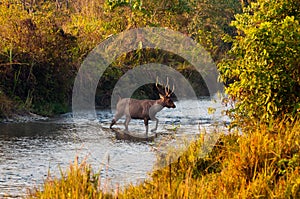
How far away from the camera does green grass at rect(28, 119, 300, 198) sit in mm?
7441

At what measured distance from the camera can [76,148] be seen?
13133 mm

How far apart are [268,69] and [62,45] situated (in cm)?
1125

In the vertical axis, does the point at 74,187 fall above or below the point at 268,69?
below

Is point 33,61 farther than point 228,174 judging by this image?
Yes

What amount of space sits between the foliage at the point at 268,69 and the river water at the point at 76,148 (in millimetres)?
1360

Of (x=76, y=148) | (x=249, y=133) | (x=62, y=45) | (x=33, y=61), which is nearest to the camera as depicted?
(x=249, y=133)

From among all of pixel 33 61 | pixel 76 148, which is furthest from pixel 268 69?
pixel 33 61

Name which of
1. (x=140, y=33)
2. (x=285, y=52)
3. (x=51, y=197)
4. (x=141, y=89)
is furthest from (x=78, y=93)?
(x=51, y=197)

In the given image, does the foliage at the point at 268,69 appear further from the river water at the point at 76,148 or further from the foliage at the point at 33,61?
the foliage at the point at 33,61

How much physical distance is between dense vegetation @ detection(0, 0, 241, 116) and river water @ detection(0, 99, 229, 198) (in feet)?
4.01

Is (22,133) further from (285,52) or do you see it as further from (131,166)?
(285,52)

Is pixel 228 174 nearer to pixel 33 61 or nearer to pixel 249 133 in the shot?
pixel 249 133

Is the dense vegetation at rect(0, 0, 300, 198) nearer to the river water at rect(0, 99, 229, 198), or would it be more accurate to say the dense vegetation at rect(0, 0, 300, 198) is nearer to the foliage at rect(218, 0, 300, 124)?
the foliage at rect(218, 0, 300, 124)

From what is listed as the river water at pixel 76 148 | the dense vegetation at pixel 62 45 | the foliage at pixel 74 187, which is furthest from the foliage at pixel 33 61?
the foliage at pixel 74 187
